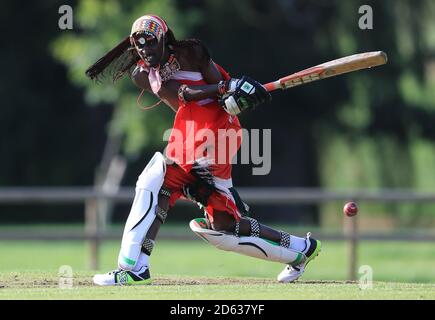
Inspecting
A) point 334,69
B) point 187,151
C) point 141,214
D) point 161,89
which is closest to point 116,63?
point 161,89

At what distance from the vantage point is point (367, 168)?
2539 cm

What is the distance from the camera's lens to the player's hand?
327 inches

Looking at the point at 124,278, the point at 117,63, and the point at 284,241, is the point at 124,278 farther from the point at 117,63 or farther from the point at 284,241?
the point at 117,63

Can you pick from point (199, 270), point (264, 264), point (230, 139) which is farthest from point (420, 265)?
point (230, 139)

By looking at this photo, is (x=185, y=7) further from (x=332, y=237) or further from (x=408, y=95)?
(x=332, y=237)

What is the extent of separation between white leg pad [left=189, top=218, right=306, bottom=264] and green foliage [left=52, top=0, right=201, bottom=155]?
13930mm

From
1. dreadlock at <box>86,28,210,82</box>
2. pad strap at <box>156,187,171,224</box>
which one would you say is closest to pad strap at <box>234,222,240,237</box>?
pad strap at <box>156,187,171,224</box>

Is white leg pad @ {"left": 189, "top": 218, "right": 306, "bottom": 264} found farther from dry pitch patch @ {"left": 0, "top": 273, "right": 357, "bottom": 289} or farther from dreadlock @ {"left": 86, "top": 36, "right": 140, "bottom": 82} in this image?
dreadlock @ {"left": 86, "top": 36, "right": 140, "bottom": 82}

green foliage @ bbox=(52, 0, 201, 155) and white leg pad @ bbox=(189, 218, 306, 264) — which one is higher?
green foliage @ bbox=(52, 0, 201, 155)

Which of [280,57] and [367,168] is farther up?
[280,57]

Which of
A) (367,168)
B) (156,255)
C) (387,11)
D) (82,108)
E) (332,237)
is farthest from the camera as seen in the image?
(82,108)

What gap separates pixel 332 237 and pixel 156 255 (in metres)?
6.57

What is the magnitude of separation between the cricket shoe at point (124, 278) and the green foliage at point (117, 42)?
14343mm

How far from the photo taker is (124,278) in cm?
849
